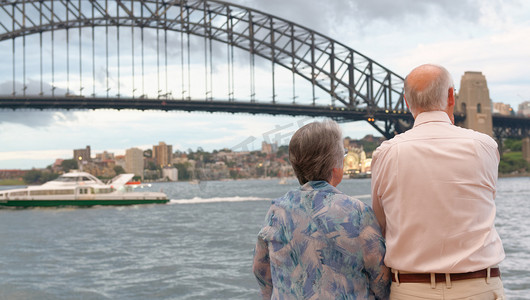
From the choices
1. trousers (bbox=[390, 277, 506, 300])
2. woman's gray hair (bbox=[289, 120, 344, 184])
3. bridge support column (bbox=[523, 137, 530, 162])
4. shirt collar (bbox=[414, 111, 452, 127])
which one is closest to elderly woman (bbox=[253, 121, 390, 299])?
woman's gray hair (bbox=[289, 120, 344, 184])

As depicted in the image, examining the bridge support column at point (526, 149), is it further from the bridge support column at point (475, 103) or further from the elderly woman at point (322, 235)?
the elderly woman at point (322, 235)

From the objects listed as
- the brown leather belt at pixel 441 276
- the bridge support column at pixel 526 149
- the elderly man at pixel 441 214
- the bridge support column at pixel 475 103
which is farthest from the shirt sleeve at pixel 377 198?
the bridge support column at pixel 526 149

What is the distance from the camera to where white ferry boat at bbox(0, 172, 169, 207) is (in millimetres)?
34812

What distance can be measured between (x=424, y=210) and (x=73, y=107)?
44.1 meters

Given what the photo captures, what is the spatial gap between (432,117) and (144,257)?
514 inches

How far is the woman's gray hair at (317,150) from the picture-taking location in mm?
2119

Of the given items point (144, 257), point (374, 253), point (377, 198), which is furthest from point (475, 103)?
point (374, 253)

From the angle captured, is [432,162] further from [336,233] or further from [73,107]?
[73,107]

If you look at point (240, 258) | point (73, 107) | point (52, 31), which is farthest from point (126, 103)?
point (240, 258)

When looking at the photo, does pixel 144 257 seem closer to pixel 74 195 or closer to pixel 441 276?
pixel 441 276

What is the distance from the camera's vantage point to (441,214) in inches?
79.3

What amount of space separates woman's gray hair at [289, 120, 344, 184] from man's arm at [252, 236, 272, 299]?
29 cm

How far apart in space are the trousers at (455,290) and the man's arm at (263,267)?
19.6 inches

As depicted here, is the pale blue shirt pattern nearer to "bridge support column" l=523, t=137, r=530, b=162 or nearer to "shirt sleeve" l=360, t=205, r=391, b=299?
"shirt sleeve" l=360, t=205, r=391, b=299
